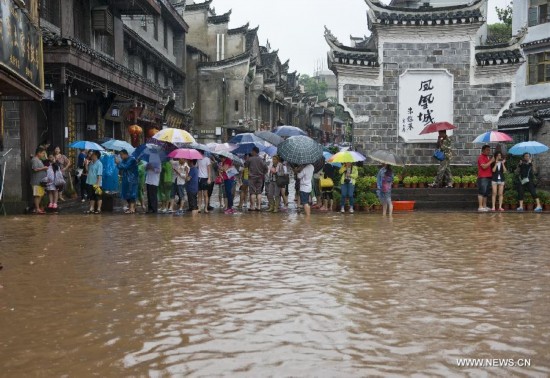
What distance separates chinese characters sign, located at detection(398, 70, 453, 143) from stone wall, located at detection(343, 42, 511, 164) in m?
0.18

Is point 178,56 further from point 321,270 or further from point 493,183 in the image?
point 321,270

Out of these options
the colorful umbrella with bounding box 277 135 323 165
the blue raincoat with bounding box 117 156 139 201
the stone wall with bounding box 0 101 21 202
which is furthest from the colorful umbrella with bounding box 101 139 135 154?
the colorful umbrella with bounding box 277 135 323 165

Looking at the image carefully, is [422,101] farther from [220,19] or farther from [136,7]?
[220,19]

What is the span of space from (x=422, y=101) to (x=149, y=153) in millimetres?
9995

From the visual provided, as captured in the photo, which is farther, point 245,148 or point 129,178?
point 245,148

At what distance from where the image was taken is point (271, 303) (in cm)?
634

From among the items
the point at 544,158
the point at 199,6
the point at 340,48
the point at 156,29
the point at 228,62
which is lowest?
the point at 544,158

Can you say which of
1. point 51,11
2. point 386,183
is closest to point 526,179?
point 386,183

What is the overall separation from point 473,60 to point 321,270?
15.6 meters

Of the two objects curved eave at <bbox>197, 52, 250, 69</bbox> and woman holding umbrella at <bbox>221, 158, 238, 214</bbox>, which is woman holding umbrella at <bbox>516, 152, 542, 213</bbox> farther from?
curved eave at <bbox>197, 52, 250, 69</bbox>

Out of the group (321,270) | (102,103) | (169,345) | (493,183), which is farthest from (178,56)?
(169,345)

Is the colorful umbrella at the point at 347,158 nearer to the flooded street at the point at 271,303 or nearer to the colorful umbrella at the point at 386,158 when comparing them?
the colorful umbrella at the point at 386,158

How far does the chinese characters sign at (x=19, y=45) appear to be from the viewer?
8.19 metres

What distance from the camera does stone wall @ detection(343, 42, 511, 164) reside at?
21.4 meters
